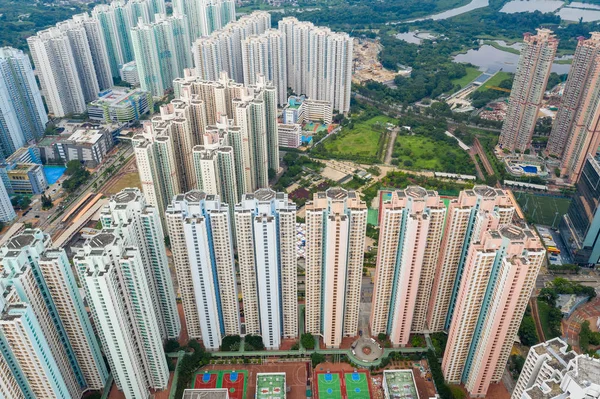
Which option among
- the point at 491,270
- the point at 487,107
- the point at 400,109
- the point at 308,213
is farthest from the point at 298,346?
the point at 487,107

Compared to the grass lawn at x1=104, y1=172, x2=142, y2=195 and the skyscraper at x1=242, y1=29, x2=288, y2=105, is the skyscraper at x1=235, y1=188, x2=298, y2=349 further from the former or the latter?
the skyscraper at x1=242, y1=29, x2=288, y2=105

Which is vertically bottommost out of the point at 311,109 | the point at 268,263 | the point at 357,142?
the point at 357,142

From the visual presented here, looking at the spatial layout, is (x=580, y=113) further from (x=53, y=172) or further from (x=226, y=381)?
(x=53, y=172)

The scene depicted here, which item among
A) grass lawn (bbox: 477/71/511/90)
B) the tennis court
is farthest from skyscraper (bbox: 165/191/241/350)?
grass lawn (bbox: 477/71/511/90)

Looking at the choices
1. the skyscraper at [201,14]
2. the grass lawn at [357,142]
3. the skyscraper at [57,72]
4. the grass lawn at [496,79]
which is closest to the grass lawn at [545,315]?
the grass lawn at [357,142]

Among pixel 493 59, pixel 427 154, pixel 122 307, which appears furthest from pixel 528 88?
pixel 122 307

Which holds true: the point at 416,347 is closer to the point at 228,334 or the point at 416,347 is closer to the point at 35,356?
the point at 228,334
